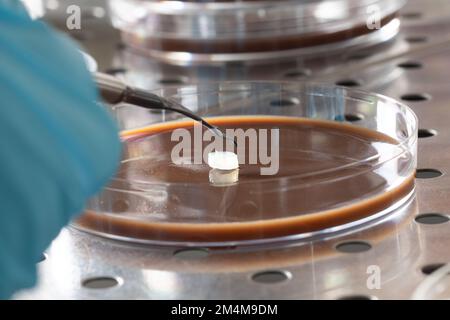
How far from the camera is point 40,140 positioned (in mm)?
895

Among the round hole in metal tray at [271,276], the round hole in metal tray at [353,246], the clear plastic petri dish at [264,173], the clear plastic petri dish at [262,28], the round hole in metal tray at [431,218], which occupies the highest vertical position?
the clear plastic petri dish at [262,28]

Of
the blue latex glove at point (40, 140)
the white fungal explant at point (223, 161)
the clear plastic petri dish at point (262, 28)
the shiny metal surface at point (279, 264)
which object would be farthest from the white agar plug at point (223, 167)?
the clear plastic petri dish at point (262, 28)

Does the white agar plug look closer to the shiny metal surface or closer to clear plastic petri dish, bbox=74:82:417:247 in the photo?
clear plastic petri dish, bbox=74:82:417:247

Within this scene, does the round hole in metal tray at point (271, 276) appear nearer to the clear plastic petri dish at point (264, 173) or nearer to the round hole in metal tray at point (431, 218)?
the clear plastic petri dish at point (264, 173)

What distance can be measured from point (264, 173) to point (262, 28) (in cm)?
59

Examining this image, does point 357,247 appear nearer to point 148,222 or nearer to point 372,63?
point 148,222

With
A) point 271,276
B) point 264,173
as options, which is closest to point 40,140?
point 271,276

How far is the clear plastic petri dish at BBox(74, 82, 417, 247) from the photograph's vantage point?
3.97 ft

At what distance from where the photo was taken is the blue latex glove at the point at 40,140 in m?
0.88

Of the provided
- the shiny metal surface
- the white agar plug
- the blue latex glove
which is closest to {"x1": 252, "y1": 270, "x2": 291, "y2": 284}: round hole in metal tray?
the shiny metal surface

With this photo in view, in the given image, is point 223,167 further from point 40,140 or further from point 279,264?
point 40,140

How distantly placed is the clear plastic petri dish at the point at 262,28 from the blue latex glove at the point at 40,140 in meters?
0.90

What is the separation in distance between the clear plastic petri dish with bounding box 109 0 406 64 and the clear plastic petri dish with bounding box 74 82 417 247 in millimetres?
308
